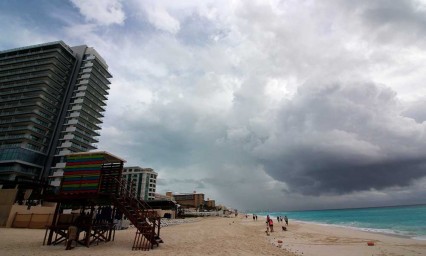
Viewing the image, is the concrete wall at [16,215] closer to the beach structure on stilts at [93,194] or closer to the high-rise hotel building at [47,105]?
the beach structure on stilts at [93,194]

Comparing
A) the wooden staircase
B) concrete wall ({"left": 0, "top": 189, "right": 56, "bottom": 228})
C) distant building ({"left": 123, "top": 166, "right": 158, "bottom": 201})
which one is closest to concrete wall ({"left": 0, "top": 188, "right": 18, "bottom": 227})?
concrete wall ({"left": 0, "top": 189, "right": 56, "bottom": 228})

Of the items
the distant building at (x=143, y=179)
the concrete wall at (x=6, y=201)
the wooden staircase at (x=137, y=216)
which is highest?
the distant building at (x=143, y=179)

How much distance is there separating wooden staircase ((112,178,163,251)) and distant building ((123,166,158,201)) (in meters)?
113

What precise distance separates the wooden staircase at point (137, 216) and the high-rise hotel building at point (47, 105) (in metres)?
74.8

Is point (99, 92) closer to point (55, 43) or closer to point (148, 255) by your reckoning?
point (55, 43)

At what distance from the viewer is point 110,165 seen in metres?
18.7

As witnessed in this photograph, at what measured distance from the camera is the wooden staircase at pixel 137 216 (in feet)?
54.6

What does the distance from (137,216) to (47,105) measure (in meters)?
90.9

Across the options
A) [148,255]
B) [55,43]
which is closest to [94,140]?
[55,43]

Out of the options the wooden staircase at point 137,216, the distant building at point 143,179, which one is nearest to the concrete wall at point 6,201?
the wooden staircase at point 137,216

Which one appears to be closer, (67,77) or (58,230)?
(58,230)

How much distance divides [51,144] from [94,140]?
14706 mm

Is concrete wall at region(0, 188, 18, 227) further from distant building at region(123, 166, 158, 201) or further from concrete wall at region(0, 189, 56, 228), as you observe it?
distant building at region(123, 166, 158, 201)

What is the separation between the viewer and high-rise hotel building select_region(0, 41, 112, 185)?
81500 mm
